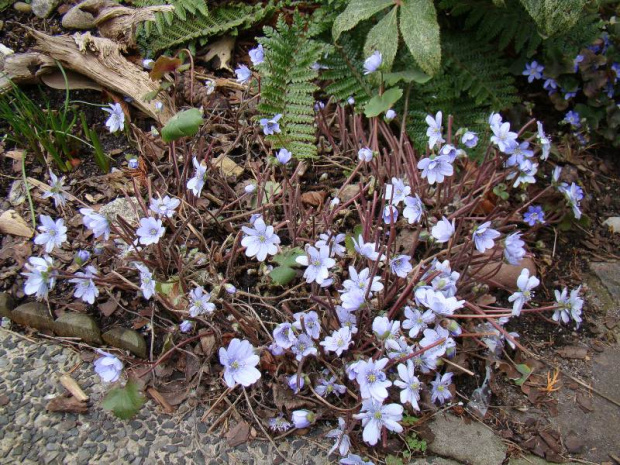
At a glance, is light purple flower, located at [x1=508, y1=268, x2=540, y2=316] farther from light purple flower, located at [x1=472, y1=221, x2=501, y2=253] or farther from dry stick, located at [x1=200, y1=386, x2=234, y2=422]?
dry stick, located at [x1=200, y1=386, x2=234, y2=422]

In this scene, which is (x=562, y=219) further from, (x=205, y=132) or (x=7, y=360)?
(x=7, y=360)

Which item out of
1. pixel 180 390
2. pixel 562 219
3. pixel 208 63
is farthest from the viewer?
pixel 208 63

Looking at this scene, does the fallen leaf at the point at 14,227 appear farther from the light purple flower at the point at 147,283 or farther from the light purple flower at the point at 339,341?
the light purple flower at the point at 339,341

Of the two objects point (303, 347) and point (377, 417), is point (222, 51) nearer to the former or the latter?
point (303, 347)

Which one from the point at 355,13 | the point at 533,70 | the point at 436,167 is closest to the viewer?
the point at 436,167

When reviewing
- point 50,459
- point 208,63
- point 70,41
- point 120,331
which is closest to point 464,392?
point 120,331

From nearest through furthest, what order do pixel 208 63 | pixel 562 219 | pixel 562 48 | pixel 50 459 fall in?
pixel 50 459, pixel 562 219, pixel 562 48, pixel 208 63

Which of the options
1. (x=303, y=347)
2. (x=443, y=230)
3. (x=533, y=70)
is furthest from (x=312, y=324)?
(x=533, y=70)
